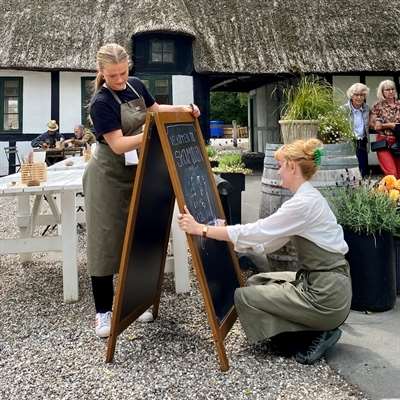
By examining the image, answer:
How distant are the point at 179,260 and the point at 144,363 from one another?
47.5 inches

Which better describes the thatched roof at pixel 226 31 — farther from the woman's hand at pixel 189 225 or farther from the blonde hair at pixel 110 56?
the woman's hand at pixel 189 225

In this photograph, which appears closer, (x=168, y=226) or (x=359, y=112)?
(x=168, y=226)

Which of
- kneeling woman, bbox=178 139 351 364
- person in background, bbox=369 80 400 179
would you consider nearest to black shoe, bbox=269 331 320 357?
kneeling woman, bbox=178 139 351 364

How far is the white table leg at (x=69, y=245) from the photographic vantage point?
3.32 meters

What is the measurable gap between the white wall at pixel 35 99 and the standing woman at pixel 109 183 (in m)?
10.8

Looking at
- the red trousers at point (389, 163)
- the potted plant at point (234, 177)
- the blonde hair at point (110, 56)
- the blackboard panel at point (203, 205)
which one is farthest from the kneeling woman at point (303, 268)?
the red trousers at point (389, 163)

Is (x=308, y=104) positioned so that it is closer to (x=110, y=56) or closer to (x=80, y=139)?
(x=110, y=56)

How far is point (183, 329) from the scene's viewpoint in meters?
2.82

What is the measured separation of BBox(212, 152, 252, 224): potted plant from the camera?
5.18m

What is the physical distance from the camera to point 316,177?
3.32m

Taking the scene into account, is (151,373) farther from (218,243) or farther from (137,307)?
(218,243)

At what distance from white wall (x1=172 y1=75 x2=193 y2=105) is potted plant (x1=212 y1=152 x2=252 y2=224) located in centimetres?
677

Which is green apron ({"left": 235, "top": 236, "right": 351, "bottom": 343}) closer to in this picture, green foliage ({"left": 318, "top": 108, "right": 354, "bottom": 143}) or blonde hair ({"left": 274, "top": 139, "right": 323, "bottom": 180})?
blonde hair ({"left": 274, "top": 139, "right": 323, "bottom": 180})

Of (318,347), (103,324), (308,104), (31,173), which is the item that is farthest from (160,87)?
(318,347)
